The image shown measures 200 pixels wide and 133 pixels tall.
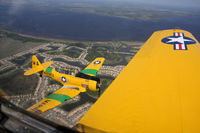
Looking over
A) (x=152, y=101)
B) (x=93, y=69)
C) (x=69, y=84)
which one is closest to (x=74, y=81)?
(x=69, y=84)

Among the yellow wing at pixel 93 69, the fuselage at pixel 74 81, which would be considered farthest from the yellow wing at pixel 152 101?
the yellow wing at pixel 93 69

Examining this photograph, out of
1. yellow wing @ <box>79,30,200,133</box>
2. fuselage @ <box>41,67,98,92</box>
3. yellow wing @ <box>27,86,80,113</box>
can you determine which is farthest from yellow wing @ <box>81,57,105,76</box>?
yellow wing @ <box>79,30,200,133</box>

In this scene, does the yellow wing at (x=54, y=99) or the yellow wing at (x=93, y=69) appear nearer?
the yellow wing at (x=54, y=99)

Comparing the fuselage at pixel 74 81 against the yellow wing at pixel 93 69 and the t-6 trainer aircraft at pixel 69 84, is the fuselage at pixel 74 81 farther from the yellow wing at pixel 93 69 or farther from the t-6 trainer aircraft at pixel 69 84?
the yellow wing at pixel 93 69

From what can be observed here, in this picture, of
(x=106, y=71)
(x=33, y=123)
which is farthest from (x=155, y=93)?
(x=106, y=71)

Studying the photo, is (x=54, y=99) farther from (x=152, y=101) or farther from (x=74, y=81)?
(x=152, y=101)

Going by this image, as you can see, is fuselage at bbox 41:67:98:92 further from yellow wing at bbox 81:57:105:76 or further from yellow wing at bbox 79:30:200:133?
yellow wing at bbox 79:30:200:133
